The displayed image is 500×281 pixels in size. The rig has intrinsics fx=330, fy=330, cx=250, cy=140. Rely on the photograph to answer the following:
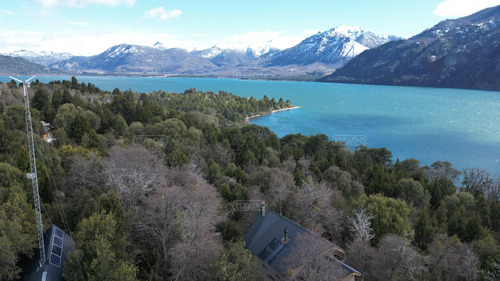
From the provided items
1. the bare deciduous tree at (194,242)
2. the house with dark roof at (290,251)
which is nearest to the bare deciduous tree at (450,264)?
the house with dark roof at (290,251)

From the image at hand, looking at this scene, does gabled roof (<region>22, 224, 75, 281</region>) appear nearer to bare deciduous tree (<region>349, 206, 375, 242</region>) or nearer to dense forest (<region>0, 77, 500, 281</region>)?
dense forest (<region>0, 77, 500, 281</region>)

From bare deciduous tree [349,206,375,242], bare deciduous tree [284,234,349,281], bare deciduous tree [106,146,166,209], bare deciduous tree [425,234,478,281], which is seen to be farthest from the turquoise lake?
bare deciduous tree [106,146,166,209]

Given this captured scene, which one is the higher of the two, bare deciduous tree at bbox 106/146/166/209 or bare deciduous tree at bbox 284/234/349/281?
bare deciduous tree at bbox 106/146/166/209

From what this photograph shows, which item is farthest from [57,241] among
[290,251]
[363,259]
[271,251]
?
[363,259]

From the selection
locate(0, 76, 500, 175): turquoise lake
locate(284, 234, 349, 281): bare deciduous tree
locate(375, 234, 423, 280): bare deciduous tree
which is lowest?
locate(0, 76, 500, 175): turquoise lake

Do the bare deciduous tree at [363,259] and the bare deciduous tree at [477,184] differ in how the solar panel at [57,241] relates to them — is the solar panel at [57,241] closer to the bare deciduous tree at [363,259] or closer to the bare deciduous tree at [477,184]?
the bare deciduous tree at [363,259]

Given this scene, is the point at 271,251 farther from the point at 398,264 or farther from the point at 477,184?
the point at 477,184

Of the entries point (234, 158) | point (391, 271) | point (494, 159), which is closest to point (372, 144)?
point (494, 159)

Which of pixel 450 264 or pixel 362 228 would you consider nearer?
pixel 450 264
